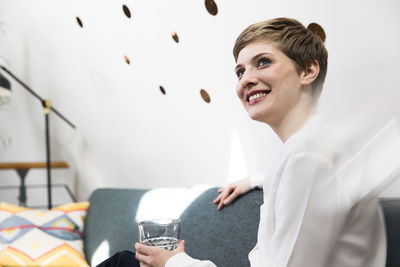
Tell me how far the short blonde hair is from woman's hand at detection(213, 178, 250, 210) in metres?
0.45

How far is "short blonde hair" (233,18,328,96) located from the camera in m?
1.01

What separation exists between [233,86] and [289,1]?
1.48 ft

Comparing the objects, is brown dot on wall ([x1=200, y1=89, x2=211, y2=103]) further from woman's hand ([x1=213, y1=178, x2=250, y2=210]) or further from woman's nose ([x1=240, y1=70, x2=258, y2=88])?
woman's nose ([x1=240, y1=70, x2=258, y2=88])

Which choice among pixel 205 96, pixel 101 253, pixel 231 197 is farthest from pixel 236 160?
pixel 101 253

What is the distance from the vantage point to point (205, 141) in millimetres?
1956

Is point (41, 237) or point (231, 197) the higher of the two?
point (231, 197)

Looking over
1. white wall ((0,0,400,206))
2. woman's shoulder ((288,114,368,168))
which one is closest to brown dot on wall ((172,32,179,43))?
white wall ((0,0,400,206))

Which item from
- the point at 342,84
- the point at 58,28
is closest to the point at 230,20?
the point at 342,84

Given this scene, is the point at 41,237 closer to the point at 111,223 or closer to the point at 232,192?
the point at 111,223

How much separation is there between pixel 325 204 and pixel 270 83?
369 mm

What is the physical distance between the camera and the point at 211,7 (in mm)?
1537

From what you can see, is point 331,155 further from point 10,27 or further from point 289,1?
point 10,27

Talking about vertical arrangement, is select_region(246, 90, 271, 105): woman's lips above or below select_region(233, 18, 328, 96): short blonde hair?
below

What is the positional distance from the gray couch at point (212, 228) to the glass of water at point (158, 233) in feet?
1.10
